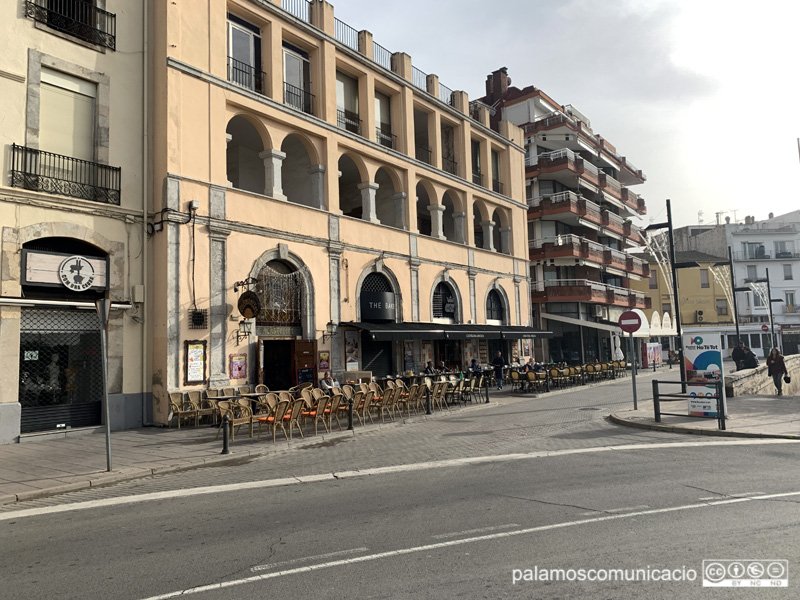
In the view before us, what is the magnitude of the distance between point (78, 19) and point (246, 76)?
504 centimetres

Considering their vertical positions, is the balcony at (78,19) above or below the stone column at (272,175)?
above

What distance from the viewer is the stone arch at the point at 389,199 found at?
24.1m

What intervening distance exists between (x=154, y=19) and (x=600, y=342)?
111ft

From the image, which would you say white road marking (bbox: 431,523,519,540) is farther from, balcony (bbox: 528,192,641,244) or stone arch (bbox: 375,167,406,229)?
balcony (bbox: 528,192,641,244)

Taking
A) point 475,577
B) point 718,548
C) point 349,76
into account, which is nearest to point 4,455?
point 475,577

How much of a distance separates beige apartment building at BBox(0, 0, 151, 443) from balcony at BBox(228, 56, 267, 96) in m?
2.86

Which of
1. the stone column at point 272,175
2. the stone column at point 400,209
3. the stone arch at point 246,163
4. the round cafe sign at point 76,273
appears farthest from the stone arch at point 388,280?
the round cafe sign at point 76,273

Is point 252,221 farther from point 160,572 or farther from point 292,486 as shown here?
point 160,572

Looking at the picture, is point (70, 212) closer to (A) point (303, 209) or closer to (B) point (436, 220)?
(A) point (303, 209)

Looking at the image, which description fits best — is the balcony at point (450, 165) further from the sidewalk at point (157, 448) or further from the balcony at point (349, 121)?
the sidewalk at point (157, 448)

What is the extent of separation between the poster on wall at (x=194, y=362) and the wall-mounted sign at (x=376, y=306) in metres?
6.87

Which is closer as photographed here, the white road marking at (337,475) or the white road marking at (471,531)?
the white road marking at (471,531)

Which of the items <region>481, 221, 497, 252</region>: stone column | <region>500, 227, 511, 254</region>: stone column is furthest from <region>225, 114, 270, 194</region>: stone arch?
<region>500, 227, 511, 254</region>: stone column

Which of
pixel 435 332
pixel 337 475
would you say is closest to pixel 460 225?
pixel 435 332
